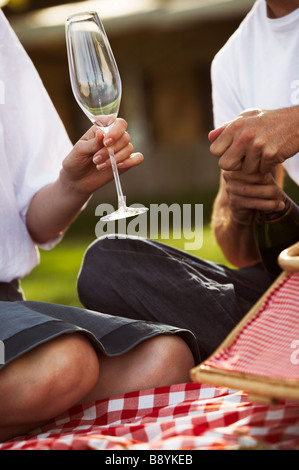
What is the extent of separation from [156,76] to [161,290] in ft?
37.2

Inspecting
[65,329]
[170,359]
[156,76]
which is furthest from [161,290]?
[156,76]

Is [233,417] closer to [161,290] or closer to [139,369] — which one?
[139,369]

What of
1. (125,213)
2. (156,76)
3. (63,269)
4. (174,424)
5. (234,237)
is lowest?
(63,269)

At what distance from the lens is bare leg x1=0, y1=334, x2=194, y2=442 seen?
178 centimetres

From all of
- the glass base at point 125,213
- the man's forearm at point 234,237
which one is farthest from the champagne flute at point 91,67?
the man's forearm at point 234,237

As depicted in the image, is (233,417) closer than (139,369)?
Yes

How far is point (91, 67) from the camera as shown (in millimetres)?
1908

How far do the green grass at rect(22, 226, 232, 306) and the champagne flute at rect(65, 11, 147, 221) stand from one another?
9.44 feet

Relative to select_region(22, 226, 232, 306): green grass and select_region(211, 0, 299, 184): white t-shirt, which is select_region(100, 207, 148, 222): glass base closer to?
select_region(211, 0, 299, 184): white t-shirt

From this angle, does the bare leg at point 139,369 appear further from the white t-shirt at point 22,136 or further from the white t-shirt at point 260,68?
the white t-shirt at point 260,68

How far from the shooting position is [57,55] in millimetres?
12703

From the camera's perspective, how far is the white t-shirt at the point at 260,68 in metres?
2.49

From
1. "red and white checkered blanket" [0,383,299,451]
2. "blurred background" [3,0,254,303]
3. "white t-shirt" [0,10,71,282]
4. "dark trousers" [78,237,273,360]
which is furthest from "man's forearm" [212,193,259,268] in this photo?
"blurred background" [3,0,254,303]
